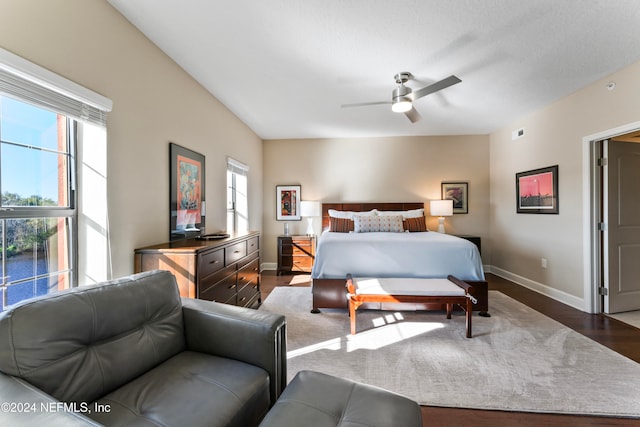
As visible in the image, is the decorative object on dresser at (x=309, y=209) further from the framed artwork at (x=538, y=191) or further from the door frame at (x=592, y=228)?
the door frame at (x=592, y=228)

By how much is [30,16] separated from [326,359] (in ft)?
9.62

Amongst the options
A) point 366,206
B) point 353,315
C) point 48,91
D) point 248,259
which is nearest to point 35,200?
point 48,91

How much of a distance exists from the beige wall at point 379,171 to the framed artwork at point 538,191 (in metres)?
0.96

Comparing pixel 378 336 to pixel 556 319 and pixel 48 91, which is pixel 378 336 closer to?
pixel 556 319

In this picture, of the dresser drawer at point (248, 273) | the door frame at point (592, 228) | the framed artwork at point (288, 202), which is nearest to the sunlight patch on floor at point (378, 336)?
the dresser drawer at point (248, 273)

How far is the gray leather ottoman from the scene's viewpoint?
100cm

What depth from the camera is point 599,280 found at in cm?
316

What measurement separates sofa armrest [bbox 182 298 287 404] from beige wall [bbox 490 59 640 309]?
391 centimetres

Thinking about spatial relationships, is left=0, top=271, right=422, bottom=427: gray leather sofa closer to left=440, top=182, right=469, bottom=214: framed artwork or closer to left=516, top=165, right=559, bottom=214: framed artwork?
left=516, top=165, right=559, bottom=214: framed artwork

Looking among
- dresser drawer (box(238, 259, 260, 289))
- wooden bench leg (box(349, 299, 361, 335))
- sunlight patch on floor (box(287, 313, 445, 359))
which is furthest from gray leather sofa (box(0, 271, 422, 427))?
dresser drawer (box(238, 259, 260, 289))

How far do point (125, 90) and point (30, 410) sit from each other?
2.14m

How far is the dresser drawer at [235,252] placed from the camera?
2666 mm

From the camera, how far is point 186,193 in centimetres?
290

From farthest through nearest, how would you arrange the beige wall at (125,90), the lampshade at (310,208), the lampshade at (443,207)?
1. the lampshade at (310,208)
2. the lampshade at (443,207)
3. the beige wall at (125,90)
